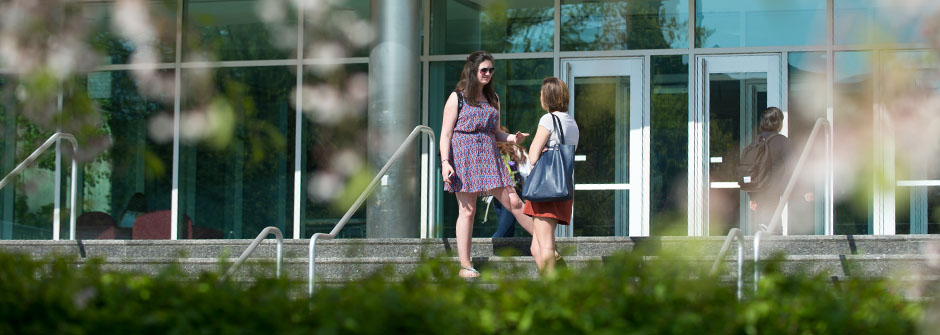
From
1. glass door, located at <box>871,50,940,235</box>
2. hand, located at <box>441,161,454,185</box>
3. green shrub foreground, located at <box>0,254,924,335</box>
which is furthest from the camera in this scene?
hand, located at <box>441,161,454,185</box>

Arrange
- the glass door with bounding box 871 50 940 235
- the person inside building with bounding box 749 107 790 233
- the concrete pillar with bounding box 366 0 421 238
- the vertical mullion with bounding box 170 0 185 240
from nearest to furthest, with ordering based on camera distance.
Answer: the glass door with bounding box 871 50 940 235 < the person inside building with bounding box 749 107 790 233 < the concrete pillar with bounding box 366 0 421 238 < the vertical mullion with bounding box 170 0 185 240

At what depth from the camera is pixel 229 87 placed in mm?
3803

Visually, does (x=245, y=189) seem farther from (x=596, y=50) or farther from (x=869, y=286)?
(x=869, y=286)

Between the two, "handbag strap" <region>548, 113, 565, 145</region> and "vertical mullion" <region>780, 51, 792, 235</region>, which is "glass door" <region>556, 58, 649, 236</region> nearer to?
"vertical mullion" <region>780, 51, 792, 235</region>

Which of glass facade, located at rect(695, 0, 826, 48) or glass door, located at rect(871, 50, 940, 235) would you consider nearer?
glass door, located at rect(871, 50, 940, 235)

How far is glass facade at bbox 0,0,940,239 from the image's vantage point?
9.96m

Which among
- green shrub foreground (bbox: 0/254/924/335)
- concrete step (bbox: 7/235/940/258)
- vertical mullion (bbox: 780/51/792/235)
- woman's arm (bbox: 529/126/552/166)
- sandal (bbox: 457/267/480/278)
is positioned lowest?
sandal (bbox: 457/267/480/278)

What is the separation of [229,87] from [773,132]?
5.15 meters

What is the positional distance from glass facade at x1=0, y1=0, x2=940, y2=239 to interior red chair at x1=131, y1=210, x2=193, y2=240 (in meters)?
0.02

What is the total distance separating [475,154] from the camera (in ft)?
20.1

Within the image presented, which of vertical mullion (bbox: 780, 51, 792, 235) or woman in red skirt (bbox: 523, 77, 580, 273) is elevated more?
vertical mullion (bbox: 780, 51, 792, 235)

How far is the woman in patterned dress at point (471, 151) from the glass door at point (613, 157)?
166 inches

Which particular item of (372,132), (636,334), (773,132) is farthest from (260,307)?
(372,132)

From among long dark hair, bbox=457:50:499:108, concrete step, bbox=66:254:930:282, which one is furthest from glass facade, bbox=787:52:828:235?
long dark hair, bbox=457:50:499:108
